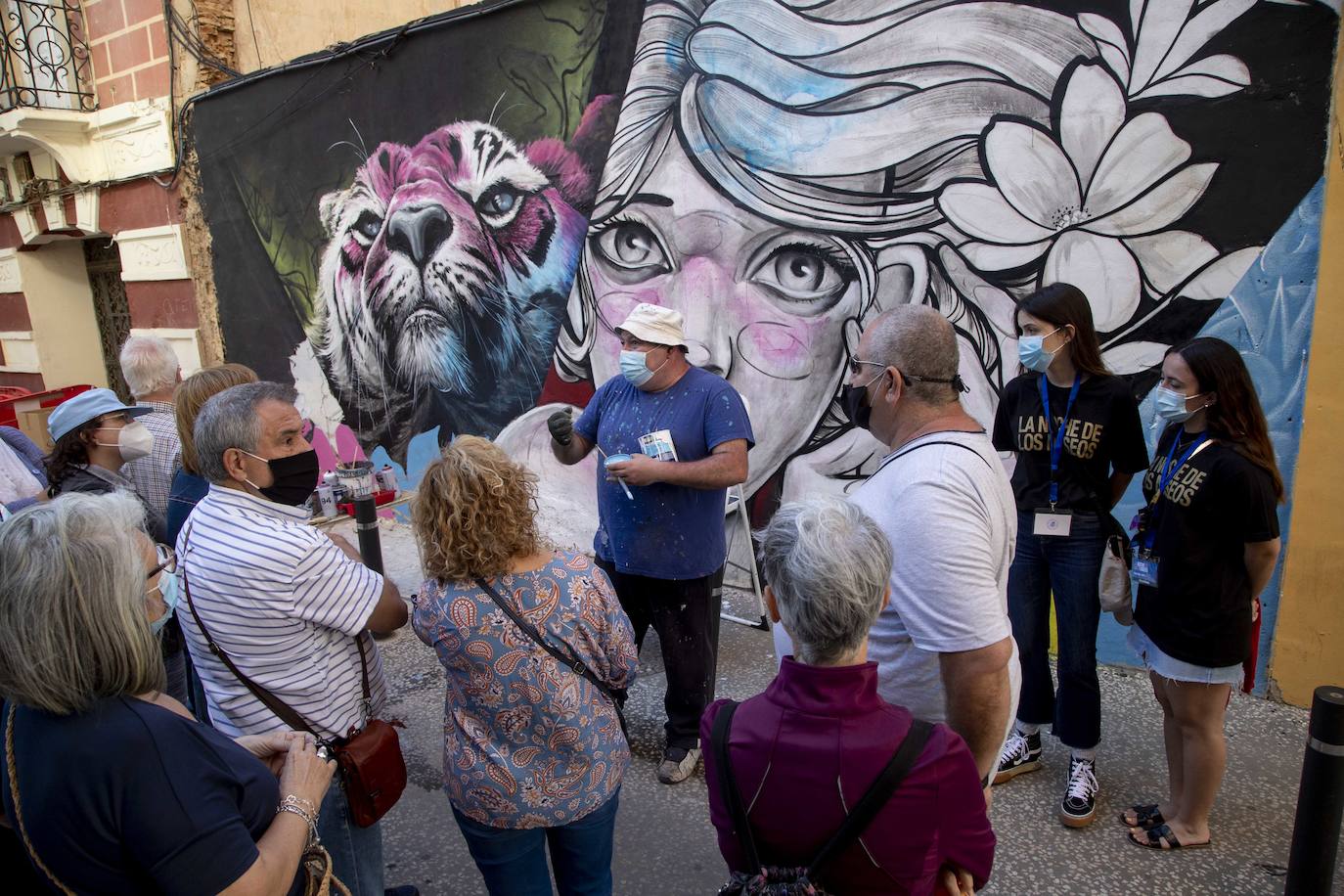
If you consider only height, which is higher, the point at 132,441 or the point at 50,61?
the point at 50,61

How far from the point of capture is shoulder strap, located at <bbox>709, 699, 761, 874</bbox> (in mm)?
1358

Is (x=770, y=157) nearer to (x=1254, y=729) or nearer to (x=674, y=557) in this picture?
(x=674, y=557)

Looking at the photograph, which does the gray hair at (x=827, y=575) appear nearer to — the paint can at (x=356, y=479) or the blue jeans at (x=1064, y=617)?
the blue jeans at (x=1064, y=617)

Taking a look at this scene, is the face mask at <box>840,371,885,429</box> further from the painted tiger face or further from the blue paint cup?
the painted tiger face

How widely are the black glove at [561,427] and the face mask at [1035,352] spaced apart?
1.78 metres

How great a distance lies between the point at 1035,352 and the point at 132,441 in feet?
11.6

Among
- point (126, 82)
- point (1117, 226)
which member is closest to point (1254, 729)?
point (1117, 226)

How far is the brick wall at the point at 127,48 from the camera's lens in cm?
772

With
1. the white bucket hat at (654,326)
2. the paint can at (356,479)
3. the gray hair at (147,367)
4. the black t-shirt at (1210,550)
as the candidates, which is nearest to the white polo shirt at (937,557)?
the black t-shirt at (1210,550)

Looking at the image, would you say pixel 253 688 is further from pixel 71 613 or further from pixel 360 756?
pixel 71 613

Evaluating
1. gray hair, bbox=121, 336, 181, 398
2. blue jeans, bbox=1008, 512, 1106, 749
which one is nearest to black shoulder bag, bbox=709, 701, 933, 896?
blue jeans, bbox=1008, 512, 1106, 749

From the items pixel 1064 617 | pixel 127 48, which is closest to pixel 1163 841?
pixel 1064 617

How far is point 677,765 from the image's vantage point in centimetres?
329

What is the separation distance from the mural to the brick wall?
5.59m
